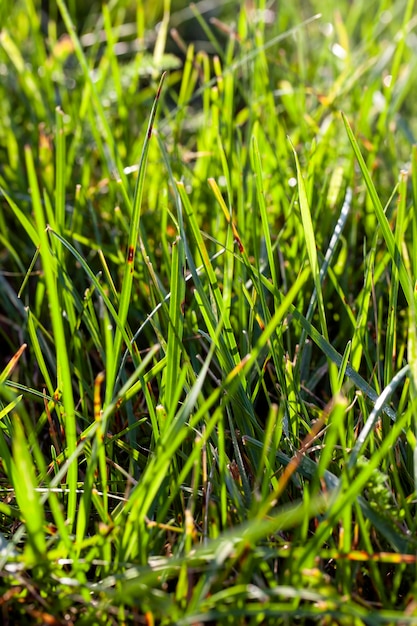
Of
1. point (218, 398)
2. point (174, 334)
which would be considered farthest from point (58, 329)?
point (218, 398)

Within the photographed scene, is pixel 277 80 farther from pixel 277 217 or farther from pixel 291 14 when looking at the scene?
pixel 277 217

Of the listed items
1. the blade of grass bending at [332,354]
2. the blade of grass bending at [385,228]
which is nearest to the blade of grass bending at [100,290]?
the blade of grass bending at [332,354]

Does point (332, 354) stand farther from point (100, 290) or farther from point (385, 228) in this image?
point (100, 290)

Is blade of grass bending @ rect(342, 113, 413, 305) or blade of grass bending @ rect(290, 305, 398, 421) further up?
blade of grass bending @ rect(342, 113, 413, 305)

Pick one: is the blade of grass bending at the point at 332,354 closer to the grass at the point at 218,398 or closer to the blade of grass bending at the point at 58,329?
the grass at the point at 218,398

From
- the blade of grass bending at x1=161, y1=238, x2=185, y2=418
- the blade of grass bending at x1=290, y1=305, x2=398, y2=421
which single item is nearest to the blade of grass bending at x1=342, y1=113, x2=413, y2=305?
the blade of grass bending at x1=290, y1=305, x2=398, y2=421

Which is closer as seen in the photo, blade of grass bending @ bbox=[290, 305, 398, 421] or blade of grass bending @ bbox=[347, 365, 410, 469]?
blade of grass bending @ bbox=[347, 365, 410, 469]

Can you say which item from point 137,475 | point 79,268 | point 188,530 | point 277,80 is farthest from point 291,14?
point 188,530

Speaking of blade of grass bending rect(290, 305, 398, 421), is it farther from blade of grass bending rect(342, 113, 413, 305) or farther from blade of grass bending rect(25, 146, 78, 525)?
blade of grass bending rect(25, 146, 78, 525)
